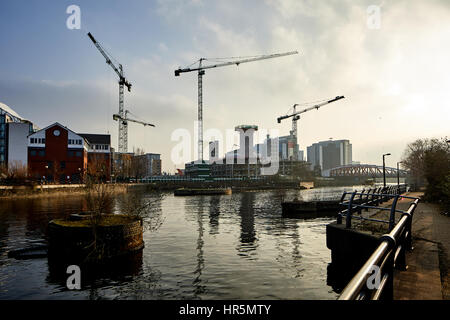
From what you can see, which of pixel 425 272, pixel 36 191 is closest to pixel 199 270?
pixel 425 272

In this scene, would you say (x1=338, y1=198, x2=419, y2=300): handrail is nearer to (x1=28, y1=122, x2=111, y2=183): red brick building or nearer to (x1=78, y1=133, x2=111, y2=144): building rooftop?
(x1=28, y1=122, x2=111, y2=183): red brick building

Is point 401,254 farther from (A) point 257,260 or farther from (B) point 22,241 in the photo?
(B) point 22,241

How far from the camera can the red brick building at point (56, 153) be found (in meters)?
80.2

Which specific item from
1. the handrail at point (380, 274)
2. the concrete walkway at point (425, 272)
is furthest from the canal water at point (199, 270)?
the handrail at point (380, 274)

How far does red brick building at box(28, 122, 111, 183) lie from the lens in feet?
263

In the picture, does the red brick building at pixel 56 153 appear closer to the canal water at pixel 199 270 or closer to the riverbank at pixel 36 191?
the riverbank at pixel 36 191

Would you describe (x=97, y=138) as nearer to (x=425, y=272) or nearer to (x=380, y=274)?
(x=425, y=272)

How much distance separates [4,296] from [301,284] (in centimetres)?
1100

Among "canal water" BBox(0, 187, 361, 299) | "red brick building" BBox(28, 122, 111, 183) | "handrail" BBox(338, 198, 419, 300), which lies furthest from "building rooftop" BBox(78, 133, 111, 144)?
"handrail" BBox(338, 198, 419, 300)

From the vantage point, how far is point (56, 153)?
268ft

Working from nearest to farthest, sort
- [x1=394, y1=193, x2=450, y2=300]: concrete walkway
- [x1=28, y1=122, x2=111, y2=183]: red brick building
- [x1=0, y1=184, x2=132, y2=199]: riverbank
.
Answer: [x1=394, y1=193, x2=450, y2=300]: concrete walkway
[x1=0, y1=184, x2=132, y2=199]: riverbank
[x1=28, y1=122, x2=111, y2=183]: red brick building

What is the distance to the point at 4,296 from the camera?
11031 millimetres
